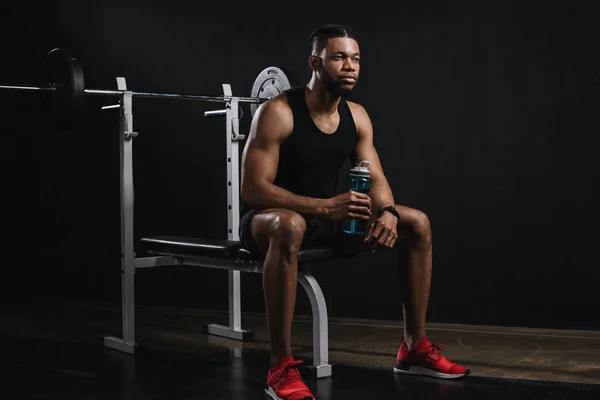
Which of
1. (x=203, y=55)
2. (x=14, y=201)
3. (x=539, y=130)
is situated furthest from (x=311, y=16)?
(x=14, y=201)

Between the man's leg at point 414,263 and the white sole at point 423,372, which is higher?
the man's leg at point 414,263

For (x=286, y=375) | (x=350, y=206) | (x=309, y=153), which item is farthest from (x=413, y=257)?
(x=286, y=375)

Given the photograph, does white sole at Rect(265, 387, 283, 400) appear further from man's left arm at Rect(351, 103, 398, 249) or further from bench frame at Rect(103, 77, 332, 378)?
man's left arm at Rect(351, 103, 398, 249)

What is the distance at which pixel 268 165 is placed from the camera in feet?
10.3

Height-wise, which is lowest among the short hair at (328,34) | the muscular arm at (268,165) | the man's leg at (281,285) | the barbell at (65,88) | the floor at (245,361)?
the floor at (245,361)

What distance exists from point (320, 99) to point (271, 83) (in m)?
0.79

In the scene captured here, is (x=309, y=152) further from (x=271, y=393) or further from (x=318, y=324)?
(x=271, y=393)

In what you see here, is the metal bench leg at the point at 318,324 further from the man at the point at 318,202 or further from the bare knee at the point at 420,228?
the bare knee at the point at 420,228

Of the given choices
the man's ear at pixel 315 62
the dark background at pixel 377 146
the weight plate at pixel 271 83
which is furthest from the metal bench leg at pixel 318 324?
the dark background at pixel 377 146

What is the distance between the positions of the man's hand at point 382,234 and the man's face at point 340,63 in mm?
513

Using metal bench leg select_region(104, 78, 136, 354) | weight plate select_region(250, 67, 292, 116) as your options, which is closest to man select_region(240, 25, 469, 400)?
weight plate select_region(250, 67, 292, 116)

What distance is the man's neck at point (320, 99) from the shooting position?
10.7ft

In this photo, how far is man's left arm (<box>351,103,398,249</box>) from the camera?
3.05 m

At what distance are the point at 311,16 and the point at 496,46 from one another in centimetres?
99
